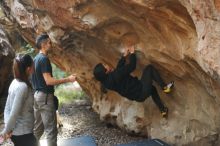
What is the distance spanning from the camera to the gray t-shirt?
232 inches

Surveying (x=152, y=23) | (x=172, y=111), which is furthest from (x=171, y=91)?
(x=152, y=23)

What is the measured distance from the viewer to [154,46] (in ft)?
20.9

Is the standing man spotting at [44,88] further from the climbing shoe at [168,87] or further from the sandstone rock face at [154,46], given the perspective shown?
the climbing shoe at [168,87]

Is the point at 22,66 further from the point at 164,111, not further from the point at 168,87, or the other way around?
the point at 164,111

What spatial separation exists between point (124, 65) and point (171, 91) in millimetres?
1004

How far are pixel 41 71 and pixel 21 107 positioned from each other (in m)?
1.64

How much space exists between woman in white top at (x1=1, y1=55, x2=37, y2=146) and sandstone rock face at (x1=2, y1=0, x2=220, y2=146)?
202cm

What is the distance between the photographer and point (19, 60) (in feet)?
14.5

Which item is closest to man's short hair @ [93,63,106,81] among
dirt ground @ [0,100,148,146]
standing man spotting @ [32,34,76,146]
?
standing man spotting @ [32,34,76,146]

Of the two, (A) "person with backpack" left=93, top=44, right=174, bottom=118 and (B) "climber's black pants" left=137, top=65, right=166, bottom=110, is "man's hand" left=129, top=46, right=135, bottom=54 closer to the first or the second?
(A) "person with backpack" left=93, top=44, right=174, bottom=118

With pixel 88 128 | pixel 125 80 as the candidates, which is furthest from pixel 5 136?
pixel 88 128

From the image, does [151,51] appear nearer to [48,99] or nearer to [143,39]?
[143,39]

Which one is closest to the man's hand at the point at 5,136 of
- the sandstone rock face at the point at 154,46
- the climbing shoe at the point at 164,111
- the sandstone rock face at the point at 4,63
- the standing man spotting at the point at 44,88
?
the standing man spotting at the point at 44,88

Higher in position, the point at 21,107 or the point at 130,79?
the point at 21,107
